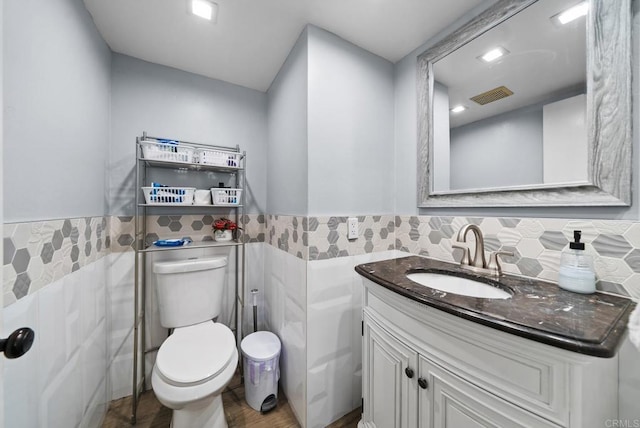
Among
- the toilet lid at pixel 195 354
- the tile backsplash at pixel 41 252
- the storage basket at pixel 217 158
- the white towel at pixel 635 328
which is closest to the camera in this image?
the white towel at pixel 635 328

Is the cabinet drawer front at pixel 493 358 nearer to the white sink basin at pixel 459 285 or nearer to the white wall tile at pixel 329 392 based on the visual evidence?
the white sink basin at pixel 459 285

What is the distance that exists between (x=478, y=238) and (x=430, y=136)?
2.02ft

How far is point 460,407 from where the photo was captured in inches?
26.9

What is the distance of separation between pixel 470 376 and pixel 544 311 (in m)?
0.28

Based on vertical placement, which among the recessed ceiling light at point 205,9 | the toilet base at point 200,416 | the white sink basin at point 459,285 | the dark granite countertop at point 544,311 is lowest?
the toilet base at point 200,416

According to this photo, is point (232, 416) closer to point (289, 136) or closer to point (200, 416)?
point (200, 416)

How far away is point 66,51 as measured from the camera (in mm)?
968

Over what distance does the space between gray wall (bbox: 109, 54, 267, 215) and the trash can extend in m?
1.00

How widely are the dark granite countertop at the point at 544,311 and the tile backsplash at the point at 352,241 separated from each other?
105 millimetres

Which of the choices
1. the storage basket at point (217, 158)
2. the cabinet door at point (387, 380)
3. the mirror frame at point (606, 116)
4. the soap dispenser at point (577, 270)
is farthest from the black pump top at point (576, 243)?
the storage basket at point (217, 158)

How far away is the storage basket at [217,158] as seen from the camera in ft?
4.82

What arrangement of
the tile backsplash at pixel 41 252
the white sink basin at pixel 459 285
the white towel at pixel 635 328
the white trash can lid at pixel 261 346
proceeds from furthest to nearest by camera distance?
the white trash can lid at pixel 261 346 < the white sink basin at pixel 459 285 < the tile backsplash at pixel 41 252 < the white towel at pixel 635 328

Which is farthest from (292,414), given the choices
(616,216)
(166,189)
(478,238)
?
(616,216)

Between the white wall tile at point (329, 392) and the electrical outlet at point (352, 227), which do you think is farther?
the electrical outlet at point (352, 227)
